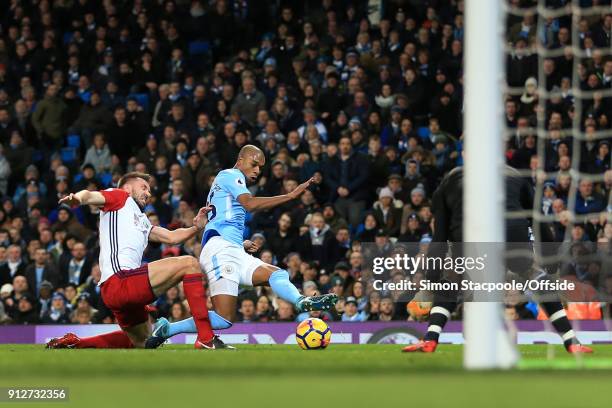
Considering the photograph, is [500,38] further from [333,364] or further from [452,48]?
[452,48]

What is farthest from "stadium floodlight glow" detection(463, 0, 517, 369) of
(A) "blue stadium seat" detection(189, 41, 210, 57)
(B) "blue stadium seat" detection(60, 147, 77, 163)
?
(A) "blue stadium seat" detection(189, 41, 210, 57)

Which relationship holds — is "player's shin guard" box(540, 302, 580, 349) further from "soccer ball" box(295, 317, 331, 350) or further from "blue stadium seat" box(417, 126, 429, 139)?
"blue stadium seat" box(417, 126, 429, 139)

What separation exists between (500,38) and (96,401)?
3.22 meters

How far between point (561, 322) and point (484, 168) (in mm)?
3277

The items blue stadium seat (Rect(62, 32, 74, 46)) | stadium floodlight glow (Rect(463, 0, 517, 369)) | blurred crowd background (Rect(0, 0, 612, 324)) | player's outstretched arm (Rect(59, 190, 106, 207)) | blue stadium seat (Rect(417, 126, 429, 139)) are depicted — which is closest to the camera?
stadium floodlight glow (Rect(463, 0, 517, 369))

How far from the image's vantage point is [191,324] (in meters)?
11.4

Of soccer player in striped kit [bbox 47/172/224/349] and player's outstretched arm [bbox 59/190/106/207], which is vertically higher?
player's outstretched arm [bbox 59/190/106/207]

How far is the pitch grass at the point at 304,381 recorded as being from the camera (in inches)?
215

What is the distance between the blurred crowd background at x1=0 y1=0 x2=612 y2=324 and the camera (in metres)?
16.3

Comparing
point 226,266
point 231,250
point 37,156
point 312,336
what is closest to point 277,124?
point 37,156

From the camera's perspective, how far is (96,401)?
5598mm

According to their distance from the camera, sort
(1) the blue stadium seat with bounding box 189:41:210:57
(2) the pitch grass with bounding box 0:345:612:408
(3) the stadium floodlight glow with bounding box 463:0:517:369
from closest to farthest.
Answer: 1. (2) the pitch grass with bounding box 0:345:612:408
2. (3) the stadium floodlight glow with bounding box 463:0:517:369
3. (1) the blue stadium seat with bounding box 189:41:210:57

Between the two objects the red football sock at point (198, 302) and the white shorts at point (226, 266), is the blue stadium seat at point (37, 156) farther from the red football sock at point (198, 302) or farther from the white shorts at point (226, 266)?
the red football sock at point (198, 302)

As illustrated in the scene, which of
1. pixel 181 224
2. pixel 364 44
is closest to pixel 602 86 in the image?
pixel 364 44
